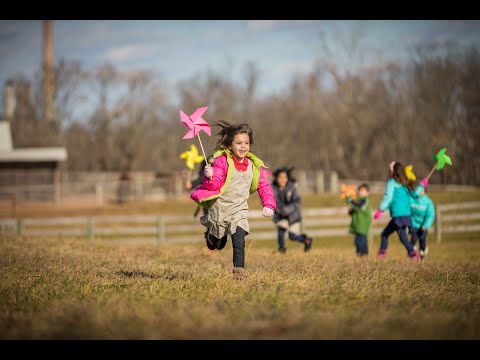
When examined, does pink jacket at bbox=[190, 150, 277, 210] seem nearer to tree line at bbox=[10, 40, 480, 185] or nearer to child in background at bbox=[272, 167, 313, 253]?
child in background at bbox=[272, 167, 313, 253]

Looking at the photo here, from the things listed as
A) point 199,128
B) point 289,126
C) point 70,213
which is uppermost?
point 289,126

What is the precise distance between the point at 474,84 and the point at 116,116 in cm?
3447

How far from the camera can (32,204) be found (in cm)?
4709

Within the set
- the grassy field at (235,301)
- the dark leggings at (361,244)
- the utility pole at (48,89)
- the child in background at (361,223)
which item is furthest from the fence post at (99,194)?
the grassy field at (235,301)

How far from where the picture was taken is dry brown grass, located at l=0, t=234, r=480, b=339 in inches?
191

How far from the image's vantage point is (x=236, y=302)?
5.79 m

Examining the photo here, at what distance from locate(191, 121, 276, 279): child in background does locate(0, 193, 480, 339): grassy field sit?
1.64ft

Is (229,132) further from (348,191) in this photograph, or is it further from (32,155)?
(32,155)

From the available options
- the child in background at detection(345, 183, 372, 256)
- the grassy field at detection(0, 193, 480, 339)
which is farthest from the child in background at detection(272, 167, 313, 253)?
the grassy field at detection(0, 193, 480, 339)

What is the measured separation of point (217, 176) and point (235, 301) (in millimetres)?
2064

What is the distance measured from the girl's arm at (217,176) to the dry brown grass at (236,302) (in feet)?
3.44
